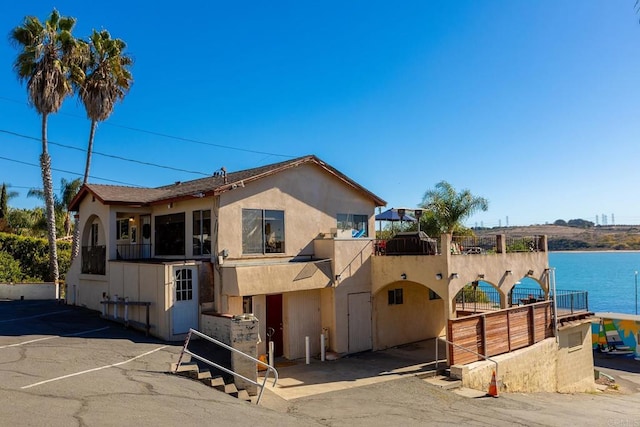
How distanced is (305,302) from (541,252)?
1071cm

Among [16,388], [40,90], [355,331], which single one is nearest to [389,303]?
[355,331]

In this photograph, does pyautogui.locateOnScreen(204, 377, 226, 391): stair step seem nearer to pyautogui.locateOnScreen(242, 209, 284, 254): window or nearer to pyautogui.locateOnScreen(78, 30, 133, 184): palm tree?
pyautogui.locateOnScreen(242, 209, 284, 254): window

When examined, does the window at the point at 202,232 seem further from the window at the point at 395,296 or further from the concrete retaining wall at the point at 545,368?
the concrete retaining wall at the point at 545,368

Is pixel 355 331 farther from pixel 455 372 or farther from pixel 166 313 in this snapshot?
pixel 166 313

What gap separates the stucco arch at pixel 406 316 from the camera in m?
19.0

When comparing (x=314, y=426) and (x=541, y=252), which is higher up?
(x=541, y=252)

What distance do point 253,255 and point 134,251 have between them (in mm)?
6624

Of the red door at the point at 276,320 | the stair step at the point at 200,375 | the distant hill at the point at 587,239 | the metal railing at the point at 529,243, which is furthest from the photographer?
the distant hill at the point at 587,239

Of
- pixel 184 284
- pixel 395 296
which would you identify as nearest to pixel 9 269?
pixel 184 284

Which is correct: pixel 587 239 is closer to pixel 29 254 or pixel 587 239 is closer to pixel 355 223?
pixel 355 223

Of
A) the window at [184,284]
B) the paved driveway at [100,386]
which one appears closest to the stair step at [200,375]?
the paved driveway at [100,386]

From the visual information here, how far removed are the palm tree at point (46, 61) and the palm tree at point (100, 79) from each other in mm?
1147

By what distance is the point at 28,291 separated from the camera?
25.2m

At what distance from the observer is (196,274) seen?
1575cm
